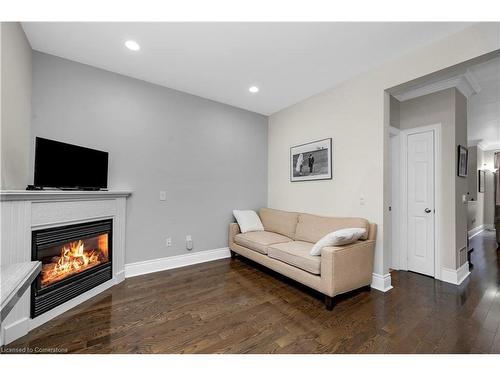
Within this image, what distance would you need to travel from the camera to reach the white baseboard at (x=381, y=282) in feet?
8.34

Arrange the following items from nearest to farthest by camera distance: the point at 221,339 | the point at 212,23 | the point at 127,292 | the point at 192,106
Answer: the point at 221,339, the point at 212,23, the point at 127,292, the point at 192,106

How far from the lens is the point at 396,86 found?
8.14 feet

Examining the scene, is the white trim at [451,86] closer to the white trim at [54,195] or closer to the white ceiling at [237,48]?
the white ceiling at [237,48]

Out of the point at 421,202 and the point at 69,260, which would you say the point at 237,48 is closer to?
the point at 69,260

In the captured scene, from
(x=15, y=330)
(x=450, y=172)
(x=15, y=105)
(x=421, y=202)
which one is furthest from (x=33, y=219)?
(x=450, y=172)

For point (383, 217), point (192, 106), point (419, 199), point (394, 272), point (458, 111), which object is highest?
point (192, 106)

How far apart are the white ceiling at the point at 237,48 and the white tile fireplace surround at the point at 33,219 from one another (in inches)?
61.9

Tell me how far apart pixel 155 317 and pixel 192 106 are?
290 cm

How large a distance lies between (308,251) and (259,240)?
0.80m

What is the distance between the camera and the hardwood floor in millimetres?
1608

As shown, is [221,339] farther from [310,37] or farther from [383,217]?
[310,37]

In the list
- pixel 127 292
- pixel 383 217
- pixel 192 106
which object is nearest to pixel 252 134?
pixel 192 106

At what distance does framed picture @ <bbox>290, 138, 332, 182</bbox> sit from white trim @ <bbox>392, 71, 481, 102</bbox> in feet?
4.21

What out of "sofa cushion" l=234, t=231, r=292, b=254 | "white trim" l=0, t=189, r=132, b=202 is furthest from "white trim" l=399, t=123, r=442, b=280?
"white trim" l=0, t=189, r=132, b=202
